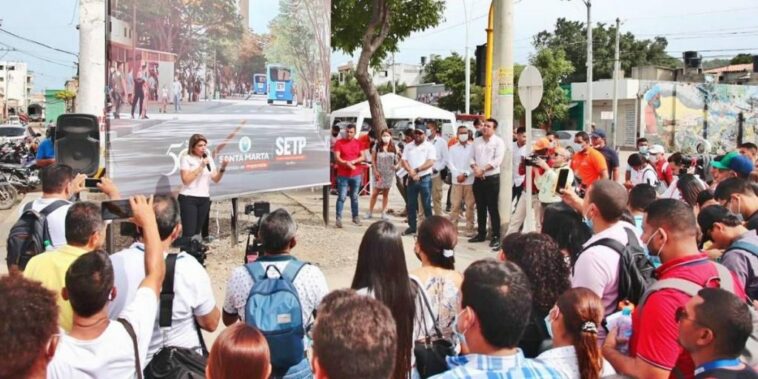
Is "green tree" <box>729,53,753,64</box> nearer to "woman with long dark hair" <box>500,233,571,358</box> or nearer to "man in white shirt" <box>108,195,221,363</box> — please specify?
"woman with long dark hair" <box>500,233,571,358</box>

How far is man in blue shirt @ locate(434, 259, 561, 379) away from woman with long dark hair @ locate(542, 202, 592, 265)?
1597 mm

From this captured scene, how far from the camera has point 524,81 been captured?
855 cm

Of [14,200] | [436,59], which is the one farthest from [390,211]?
[436,59]

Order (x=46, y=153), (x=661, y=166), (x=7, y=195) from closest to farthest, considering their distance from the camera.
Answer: (x=661, y=166) → (x=46, y=153) → (x=7, y=195)

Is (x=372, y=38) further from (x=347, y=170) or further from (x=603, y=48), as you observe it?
(x=603, y=48)

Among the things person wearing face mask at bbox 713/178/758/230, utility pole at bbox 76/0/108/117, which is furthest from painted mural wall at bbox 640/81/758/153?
person wearing face mask at bbox 713/178/758/230

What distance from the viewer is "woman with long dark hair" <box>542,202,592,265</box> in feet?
12.7

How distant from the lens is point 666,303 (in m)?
2.73

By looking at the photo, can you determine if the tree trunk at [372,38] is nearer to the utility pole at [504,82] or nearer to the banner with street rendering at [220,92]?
the banner with street rendering at [220,92]

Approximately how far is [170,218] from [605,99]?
157 ft

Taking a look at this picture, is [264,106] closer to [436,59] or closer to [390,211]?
[390,211]

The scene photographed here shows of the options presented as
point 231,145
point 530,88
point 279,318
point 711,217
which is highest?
point 530,88

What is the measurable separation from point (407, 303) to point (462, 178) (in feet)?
25.5

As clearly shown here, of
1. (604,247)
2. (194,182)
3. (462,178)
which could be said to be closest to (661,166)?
(462,178)
